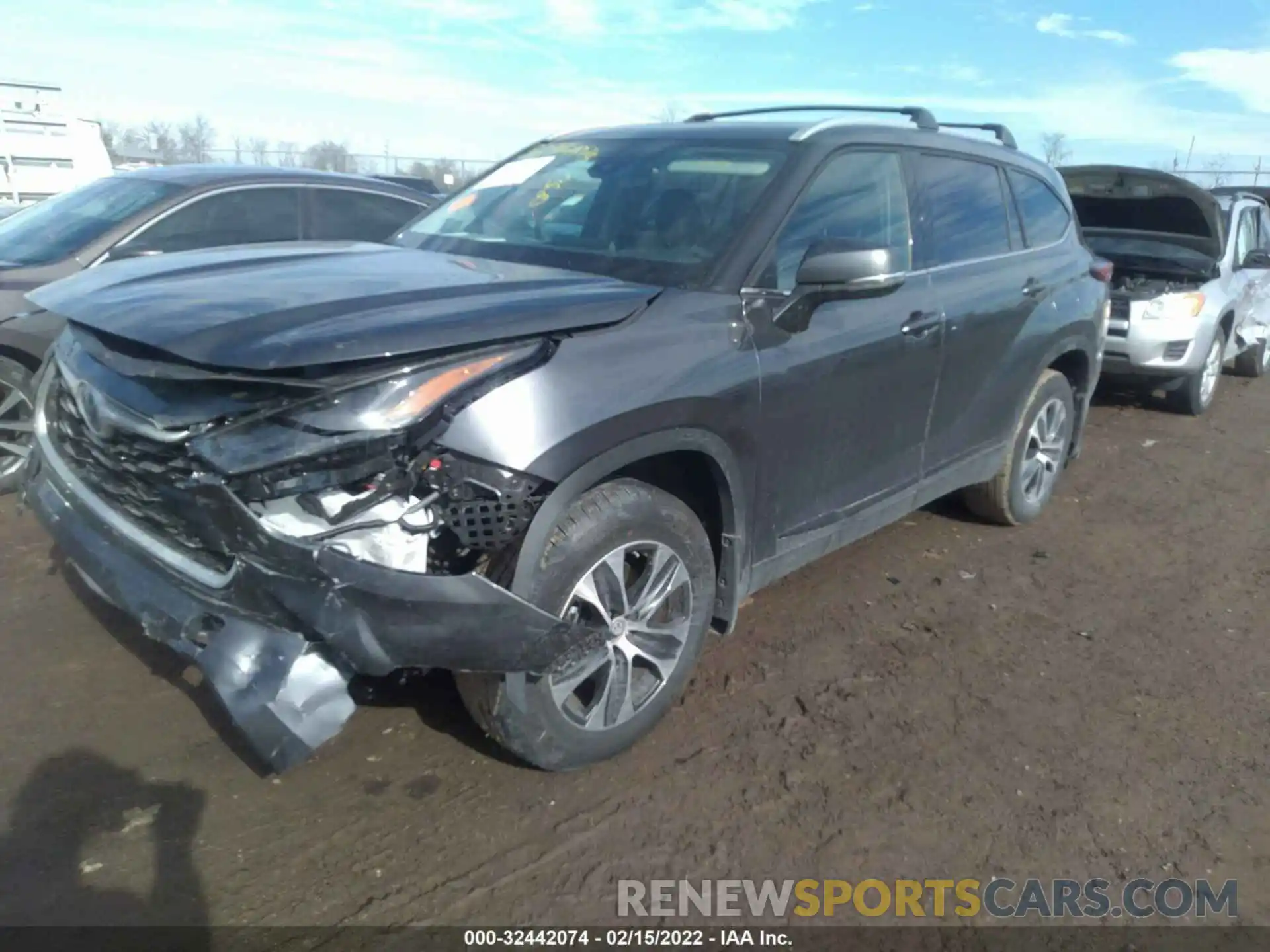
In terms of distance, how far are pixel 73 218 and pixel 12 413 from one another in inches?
47.2

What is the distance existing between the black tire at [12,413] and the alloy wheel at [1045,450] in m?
4.99

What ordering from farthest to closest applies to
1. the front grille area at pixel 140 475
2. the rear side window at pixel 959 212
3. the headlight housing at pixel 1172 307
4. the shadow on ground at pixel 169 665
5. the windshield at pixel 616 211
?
the headlight housing at pixel 1172 307
the rear side window at pixel 959 212
the windshield at pixel 616 211
the shadow on ground at pixel 169 665
the front grille area at pixel 140 475

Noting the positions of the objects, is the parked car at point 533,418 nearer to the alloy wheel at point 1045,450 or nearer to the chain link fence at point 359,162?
the alloy wheel at point 1045,450

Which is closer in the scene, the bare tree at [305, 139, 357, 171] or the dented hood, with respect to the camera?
the dented hood

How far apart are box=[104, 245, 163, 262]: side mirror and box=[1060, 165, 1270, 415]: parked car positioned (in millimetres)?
7135

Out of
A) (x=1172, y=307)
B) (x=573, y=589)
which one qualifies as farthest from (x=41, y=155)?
(x=573, y=589)

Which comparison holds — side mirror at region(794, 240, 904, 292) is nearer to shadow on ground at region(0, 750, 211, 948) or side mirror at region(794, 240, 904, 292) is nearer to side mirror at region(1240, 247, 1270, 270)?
shadow on ground at region(0, 750, 211, 948)

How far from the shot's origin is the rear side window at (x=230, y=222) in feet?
17.5

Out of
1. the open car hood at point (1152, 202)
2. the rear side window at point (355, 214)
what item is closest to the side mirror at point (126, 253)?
the rear side window at point (355, 214)

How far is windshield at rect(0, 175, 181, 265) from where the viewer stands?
16.8 feet

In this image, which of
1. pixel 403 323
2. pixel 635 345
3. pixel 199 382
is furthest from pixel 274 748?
pixel 635 345

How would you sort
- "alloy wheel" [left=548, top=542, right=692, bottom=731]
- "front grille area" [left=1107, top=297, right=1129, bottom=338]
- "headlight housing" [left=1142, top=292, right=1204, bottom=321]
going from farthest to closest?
"front grille area" [left=1107, top=297, right=1129, bottom=338]
"headlight housing" [left=1142, top=292, right=1204, bottom=321]
"alloy wheel" [left=548, top=542, right=692, bottom=731]

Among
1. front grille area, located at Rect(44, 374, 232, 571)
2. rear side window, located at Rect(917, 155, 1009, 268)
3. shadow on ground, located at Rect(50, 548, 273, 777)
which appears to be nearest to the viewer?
front grille area, located at Rect(44, 374, 232, 571)

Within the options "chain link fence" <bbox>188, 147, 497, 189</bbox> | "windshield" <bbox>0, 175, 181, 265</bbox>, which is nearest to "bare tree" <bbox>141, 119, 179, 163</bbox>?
"chain link fence" <bbox>188, 147, 497, 189</bbox>
